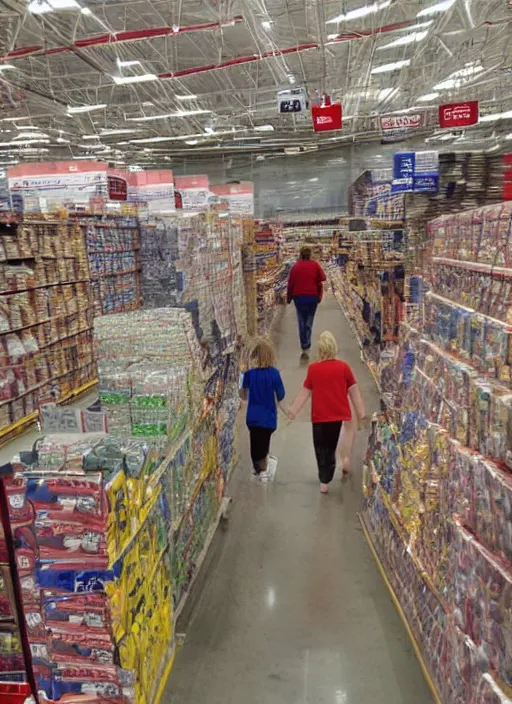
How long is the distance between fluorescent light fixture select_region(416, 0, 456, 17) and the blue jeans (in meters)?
4.56

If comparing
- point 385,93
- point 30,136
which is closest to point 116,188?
point 385,93

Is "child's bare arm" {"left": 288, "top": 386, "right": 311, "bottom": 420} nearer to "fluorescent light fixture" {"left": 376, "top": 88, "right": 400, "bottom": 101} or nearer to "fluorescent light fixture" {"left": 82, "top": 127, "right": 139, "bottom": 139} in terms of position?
"fluorescent light fixture" {"left": 376, "top": 88, "right": 400, "bottom": 101}

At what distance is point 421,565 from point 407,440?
698mm

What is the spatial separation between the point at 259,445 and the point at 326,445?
630mm

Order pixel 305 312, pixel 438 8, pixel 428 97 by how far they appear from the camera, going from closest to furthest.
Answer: pixel 438 8, pixel 305 312, pixel 428 97

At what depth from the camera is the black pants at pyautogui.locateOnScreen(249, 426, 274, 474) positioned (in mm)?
5062

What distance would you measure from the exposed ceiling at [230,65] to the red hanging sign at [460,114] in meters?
0.79

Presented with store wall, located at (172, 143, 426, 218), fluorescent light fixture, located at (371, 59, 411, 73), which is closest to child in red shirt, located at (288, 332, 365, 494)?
fluorescent light fixture, located at (371, 59, 411, 73)

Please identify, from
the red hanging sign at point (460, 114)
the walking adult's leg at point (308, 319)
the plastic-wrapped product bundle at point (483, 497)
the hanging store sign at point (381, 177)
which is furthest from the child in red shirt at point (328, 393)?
the red hanging sign at point (460, 114)

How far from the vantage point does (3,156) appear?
21.5 meters

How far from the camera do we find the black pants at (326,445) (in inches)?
192

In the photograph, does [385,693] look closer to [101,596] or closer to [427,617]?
[427,617]

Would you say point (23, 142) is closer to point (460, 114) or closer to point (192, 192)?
point (192, 192)

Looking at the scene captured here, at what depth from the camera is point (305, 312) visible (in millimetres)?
10062
